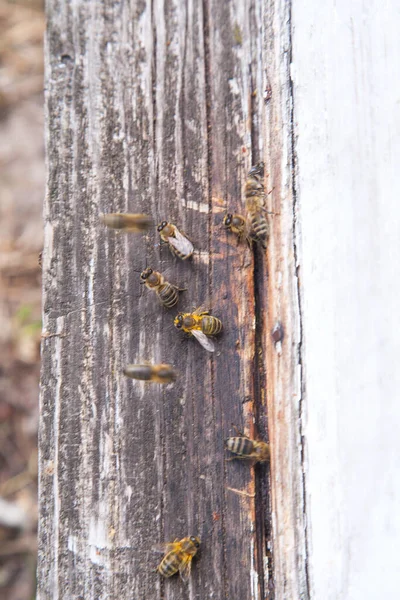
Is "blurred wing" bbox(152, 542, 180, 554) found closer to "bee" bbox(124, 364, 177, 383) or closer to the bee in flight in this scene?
"bee" bbox(124, 364, 177, 383)

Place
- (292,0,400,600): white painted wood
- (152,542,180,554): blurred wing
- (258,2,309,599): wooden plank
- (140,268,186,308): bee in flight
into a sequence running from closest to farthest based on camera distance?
(292,0,400,600): white painted wood
(258,2,309,599): wooden plank
(152,542,180,554): blurred wing
(140,268,186,308): bee in flight

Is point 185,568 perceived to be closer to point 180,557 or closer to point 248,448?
point 180,557

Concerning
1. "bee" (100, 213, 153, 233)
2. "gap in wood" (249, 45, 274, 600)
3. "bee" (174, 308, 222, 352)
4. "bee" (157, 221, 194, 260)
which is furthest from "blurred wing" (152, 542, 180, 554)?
Answer: "bee" (100, 213, 153, 233)

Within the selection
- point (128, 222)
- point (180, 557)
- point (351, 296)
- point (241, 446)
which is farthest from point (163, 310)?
point (180, 557)

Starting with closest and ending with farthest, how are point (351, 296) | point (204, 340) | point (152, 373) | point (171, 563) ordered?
point (351, 296) → point (171, 563) → point (152, 373) → point (204, 340)

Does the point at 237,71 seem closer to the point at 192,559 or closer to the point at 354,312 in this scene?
the point at 354,312
